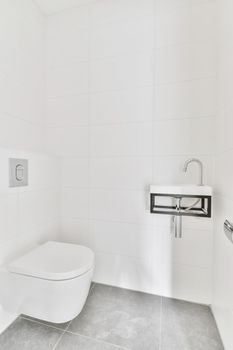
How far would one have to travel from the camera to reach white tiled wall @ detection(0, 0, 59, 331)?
1101mm

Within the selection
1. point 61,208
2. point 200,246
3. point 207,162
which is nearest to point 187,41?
point 207,162

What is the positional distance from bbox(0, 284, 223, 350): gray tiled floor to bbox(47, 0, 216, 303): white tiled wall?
144 mm

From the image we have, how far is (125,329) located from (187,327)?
1.25 ft

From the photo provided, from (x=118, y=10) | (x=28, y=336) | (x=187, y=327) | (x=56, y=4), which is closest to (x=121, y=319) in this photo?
(x=187, y=327)

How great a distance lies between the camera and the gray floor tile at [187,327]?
0.97 meters

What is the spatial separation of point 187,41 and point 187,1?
28 centimetres

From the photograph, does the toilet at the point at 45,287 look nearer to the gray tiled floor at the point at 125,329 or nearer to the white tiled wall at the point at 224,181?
the gray tiled floor at the point at 125,329

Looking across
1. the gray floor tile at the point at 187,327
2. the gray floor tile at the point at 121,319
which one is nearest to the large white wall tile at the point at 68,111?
the gray floor tile at the point at 121,319

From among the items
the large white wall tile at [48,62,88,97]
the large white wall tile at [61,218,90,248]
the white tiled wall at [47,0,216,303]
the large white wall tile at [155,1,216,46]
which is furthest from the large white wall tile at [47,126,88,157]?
the large white wall tile at [155,1,216,46]

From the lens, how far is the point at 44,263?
1.07m

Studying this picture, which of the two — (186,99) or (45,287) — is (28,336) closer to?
(45,287)

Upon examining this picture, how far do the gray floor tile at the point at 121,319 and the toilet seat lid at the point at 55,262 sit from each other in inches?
15.4

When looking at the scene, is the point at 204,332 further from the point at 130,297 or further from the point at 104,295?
the point at 104,295

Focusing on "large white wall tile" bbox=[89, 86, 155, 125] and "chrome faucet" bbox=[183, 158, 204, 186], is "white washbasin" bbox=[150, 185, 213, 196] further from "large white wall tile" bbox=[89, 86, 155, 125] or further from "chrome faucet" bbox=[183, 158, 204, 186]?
A: "large white wall tile" bbox=[89, 86, 155, 125]
